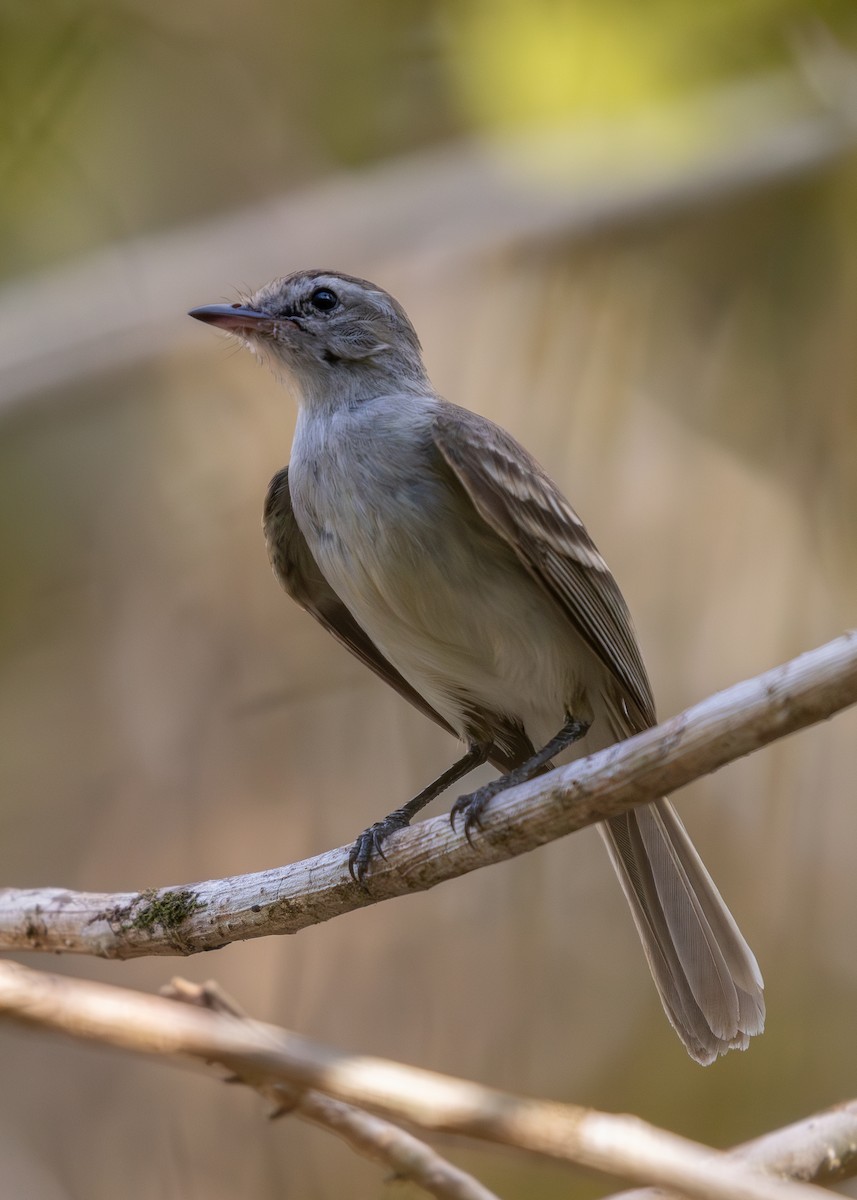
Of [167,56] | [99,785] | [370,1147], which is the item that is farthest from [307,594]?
[167,56]

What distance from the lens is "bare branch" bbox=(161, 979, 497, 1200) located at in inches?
95.8

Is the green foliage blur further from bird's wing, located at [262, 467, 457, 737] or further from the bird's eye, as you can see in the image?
bird's wing, located at [262, 467, 457, 737]

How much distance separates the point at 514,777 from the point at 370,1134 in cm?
136

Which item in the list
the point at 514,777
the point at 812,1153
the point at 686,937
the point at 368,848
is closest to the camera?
the point at 812,1153

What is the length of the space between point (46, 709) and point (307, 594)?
131 inches

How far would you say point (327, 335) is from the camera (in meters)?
4.64

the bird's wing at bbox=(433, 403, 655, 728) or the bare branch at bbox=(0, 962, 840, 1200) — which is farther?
the bird's wing at bbox=(433, 403, 655, 728)

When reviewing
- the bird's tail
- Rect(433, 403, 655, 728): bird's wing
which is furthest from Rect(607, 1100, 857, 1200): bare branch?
Rect(433, 403, 655, 728): bird's wing

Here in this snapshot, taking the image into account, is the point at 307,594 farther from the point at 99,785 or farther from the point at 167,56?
the point at 167,56

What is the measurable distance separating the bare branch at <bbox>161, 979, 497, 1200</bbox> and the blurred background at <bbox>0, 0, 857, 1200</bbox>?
10.9 feet

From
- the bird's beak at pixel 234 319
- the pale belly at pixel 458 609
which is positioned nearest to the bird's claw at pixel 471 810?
the pale belly at pixel 458 609

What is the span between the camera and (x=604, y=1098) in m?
6.20

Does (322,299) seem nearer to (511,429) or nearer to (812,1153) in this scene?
(511,429)

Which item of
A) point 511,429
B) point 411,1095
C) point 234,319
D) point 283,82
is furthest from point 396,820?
point 283,82
